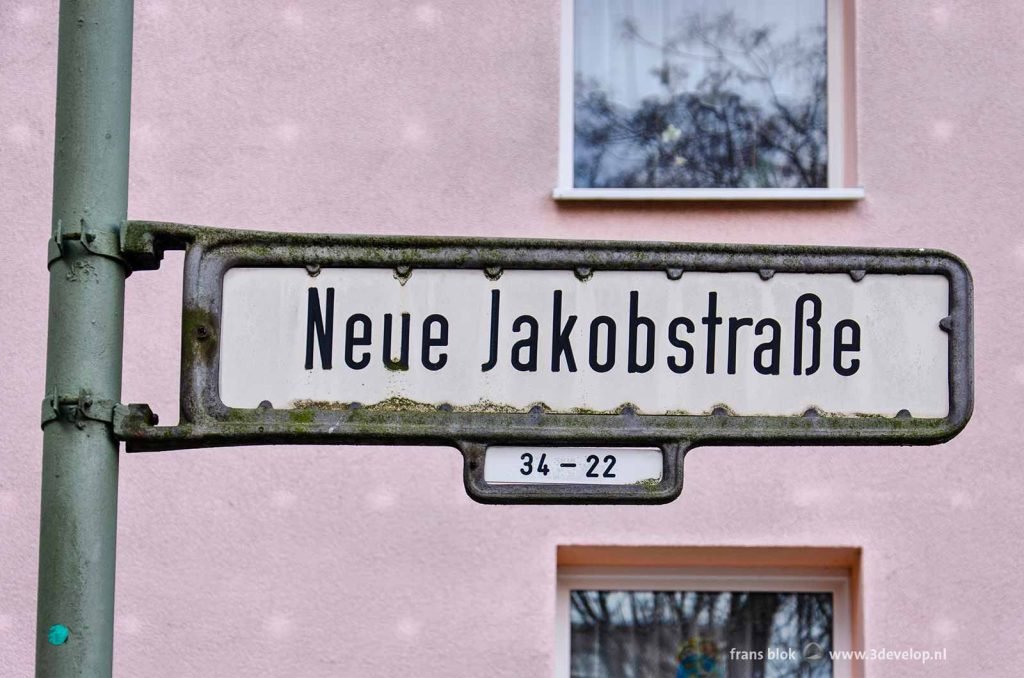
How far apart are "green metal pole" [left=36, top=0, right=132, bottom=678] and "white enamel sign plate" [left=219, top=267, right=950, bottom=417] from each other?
24cm

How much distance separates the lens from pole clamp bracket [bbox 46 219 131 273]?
2471 mm

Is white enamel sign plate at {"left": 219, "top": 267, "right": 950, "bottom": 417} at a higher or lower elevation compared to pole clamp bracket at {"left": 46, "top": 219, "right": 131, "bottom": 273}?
lower

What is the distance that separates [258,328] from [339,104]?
315cm

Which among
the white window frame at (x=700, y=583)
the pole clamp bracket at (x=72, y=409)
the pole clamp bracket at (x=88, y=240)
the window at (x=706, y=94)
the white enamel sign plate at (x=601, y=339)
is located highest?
the window at (x=706, y=94)

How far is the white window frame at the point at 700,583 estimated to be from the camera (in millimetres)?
5562

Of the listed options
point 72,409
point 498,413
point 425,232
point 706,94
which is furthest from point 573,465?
point 706,94

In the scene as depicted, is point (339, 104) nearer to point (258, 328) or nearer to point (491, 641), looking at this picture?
point (491, 641)

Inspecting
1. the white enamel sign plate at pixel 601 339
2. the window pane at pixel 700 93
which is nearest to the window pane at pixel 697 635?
the window pane at pixel 700 93

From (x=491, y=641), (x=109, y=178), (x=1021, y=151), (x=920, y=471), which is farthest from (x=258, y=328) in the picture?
(x=1021, y=151)

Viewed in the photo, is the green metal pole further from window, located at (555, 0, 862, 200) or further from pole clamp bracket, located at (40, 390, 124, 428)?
window, located at (555, 0, 862, 200)

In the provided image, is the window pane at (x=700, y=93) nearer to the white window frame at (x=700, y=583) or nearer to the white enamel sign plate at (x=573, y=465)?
the white window frame at (x=700, y=583)

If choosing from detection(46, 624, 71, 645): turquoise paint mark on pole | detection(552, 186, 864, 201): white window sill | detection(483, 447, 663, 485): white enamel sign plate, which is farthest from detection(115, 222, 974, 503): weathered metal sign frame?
detection(552, 186, 864, 201): white window sill

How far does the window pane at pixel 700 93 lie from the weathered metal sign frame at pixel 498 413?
3.23m

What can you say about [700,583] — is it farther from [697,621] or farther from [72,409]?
[72,409]
